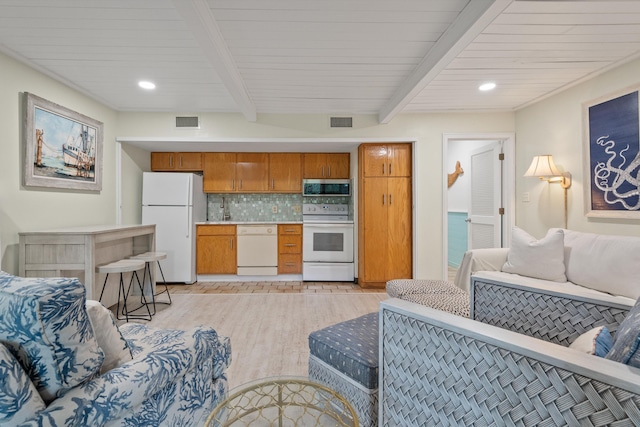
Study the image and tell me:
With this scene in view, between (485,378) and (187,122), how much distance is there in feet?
13.1

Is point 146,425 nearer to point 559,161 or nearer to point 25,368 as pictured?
point 25,368

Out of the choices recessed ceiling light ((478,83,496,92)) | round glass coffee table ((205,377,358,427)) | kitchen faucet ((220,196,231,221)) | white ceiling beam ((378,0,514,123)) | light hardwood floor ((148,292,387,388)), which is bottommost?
light hardwood floor ((148,292,387,388))

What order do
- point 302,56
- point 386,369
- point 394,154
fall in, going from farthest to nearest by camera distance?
point 394,154 < point 302,56 < point 386,369

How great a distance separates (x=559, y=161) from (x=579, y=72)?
2.78ft

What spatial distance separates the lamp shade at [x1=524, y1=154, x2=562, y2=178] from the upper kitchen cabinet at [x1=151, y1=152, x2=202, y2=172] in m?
4.31

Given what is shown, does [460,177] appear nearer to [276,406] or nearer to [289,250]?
[289,250]

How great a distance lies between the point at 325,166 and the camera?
4.60 m

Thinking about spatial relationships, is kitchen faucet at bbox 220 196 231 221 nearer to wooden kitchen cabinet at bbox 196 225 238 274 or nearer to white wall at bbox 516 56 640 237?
wooden kitchen cabinet at bbox 196 225 238 274

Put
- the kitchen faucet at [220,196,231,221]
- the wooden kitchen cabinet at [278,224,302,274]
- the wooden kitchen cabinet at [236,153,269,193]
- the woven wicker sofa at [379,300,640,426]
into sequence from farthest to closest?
the kitchen faucet at [220,196,231,221]
the wooden kitchen cabinet at [236,153,269,193]
the wooden kitchen cabinet at [278,224,302,274]
the woven wicker sofa at [379,300,640,426]

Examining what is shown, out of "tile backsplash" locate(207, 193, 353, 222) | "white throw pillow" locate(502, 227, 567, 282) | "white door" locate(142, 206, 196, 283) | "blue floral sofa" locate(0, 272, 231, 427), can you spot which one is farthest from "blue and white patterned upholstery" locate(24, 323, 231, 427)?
"tile backsplash" locate(207, 193, 353, 222)

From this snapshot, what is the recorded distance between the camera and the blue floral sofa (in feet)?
2.33

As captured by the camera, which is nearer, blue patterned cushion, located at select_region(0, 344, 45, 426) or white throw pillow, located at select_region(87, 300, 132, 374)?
blue patterned cushion, located at select_region(0, 344, 45, 426)

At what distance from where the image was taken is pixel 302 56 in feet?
7.89

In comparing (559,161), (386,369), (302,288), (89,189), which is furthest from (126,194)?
(559,161)
